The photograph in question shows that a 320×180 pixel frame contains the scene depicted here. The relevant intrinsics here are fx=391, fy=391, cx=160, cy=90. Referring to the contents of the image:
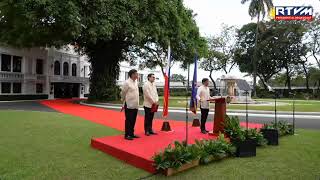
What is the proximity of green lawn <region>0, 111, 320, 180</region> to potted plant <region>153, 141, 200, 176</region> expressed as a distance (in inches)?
4.9

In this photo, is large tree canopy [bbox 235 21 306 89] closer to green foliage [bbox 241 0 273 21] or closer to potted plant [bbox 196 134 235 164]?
green foliage [bbox 241 0 273 21]

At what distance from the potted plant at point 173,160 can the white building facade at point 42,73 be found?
3685cm

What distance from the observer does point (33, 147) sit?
30.6 feet

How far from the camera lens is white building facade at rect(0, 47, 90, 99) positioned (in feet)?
136

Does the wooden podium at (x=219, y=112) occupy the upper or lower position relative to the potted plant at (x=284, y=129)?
upper

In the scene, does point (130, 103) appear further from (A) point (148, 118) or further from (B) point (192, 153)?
(B) point (192, 153)

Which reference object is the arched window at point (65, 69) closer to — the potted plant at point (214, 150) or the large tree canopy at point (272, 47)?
the large tree canopy at point (272, 47)

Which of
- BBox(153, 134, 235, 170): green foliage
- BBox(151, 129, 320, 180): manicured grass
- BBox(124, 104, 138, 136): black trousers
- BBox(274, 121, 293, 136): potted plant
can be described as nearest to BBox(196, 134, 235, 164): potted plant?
BBox(153, 134, 235, 170): green foliage

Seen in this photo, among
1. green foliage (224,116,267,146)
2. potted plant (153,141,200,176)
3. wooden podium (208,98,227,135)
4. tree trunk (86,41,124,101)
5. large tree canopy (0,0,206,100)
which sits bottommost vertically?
potted plant (153,141,200,176)

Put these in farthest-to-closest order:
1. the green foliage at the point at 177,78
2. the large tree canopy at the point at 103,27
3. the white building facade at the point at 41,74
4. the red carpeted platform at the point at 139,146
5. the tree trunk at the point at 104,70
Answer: the green foliage at the point at 177,78 → the white building facade at the point at 41,74 → the tree trunk at the point at 104,70 → the large tree canopy at the point at 103,27 → the red carpeted platform at the point at 139,146

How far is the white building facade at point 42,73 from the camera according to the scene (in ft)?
136

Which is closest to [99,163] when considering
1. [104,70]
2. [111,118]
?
[111,118]

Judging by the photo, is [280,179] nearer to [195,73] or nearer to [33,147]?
[195,73]

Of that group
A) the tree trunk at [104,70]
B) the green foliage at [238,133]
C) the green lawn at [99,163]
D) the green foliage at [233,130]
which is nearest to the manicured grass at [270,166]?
the green lawn at [99,163]
